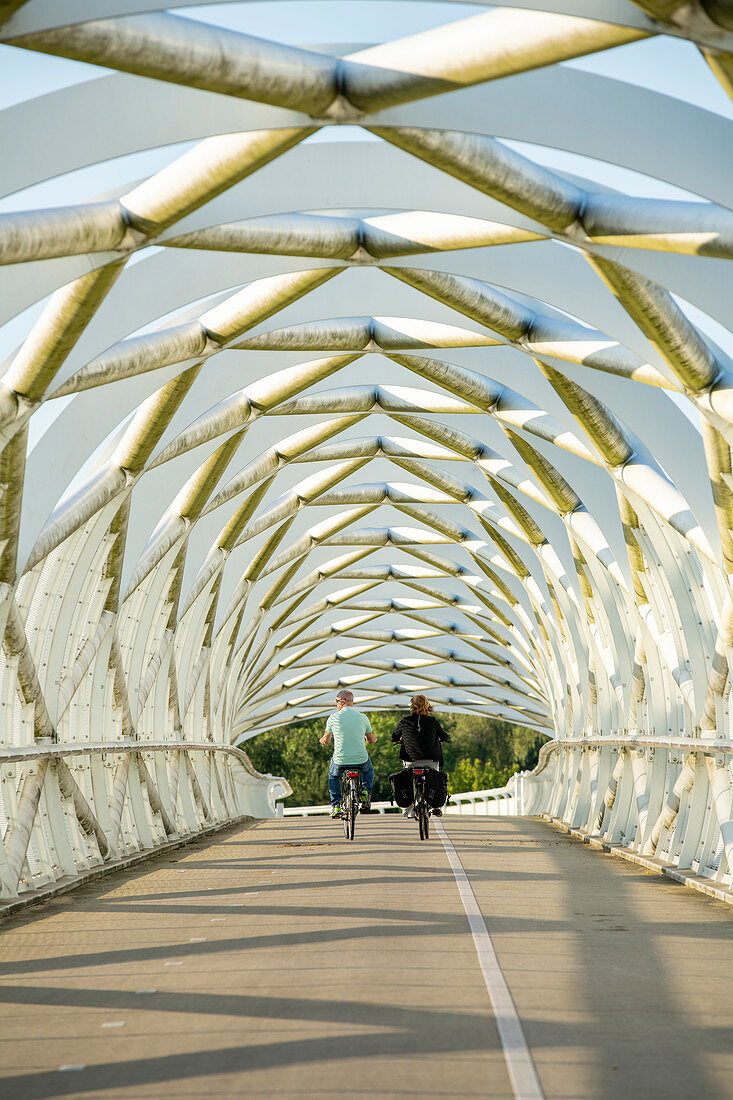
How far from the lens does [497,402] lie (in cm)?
1766

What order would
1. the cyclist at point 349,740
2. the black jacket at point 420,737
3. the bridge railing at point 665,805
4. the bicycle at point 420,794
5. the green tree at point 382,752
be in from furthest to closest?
the green tree at point 382,752
the cyclist at point 349,740
the bicycle at point 420,794
the black jacket at point 420,737
the bridge railing at point 665,805

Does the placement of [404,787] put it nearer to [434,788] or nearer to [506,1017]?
[434,788]

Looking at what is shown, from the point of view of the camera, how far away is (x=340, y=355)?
666 inches

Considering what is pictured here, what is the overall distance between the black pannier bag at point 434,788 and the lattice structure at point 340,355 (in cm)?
261

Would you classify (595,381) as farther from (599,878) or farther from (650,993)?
(650,993)

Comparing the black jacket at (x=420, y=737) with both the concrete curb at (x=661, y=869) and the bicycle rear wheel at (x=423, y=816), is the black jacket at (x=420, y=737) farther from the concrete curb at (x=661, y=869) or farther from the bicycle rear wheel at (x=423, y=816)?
the concrete curb at (x=661, y=869)

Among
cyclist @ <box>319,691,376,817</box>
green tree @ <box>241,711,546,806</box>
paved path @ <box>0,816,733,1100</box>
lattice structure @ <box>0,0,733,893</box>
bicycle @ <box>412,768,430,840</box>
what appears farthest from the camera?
green tree @ <box>241,711,546,806</box>

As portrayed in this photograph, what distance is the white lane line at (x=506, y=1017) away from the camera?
481cm

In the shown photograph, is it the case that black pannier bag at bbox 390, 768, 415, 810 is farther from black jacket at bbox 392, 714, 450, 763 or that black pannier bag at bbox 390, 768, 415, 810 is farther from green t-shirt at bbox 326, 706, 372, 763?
green t-shirt at bbox 326, 706, 372, 763

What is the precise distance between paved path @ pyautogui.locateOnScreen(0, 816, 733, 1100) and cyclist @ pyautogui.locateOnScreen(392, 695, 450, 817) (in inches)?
125

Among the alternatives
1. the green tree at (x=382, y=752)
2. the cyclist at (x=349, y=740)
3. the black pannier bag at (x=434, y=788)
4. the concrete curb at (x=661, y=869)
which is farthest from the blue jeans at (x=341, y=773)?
the green tree at (x=382, y=752)

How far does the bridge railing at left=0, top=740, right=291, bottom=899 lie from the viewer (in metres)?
11.6

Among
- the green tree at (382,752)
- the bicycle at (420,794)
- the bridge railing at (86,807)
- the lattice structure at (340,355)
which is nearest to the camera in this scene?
the lattice structure at (340,355)

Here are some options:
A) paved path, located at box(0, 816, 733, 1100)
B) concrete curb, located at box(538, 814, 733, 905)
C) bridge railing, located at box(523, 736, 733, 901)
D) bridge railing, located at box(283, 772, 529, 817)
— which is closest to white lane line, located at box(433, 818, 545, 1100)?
paved path, located at box(0, 816, 733, 1100)
